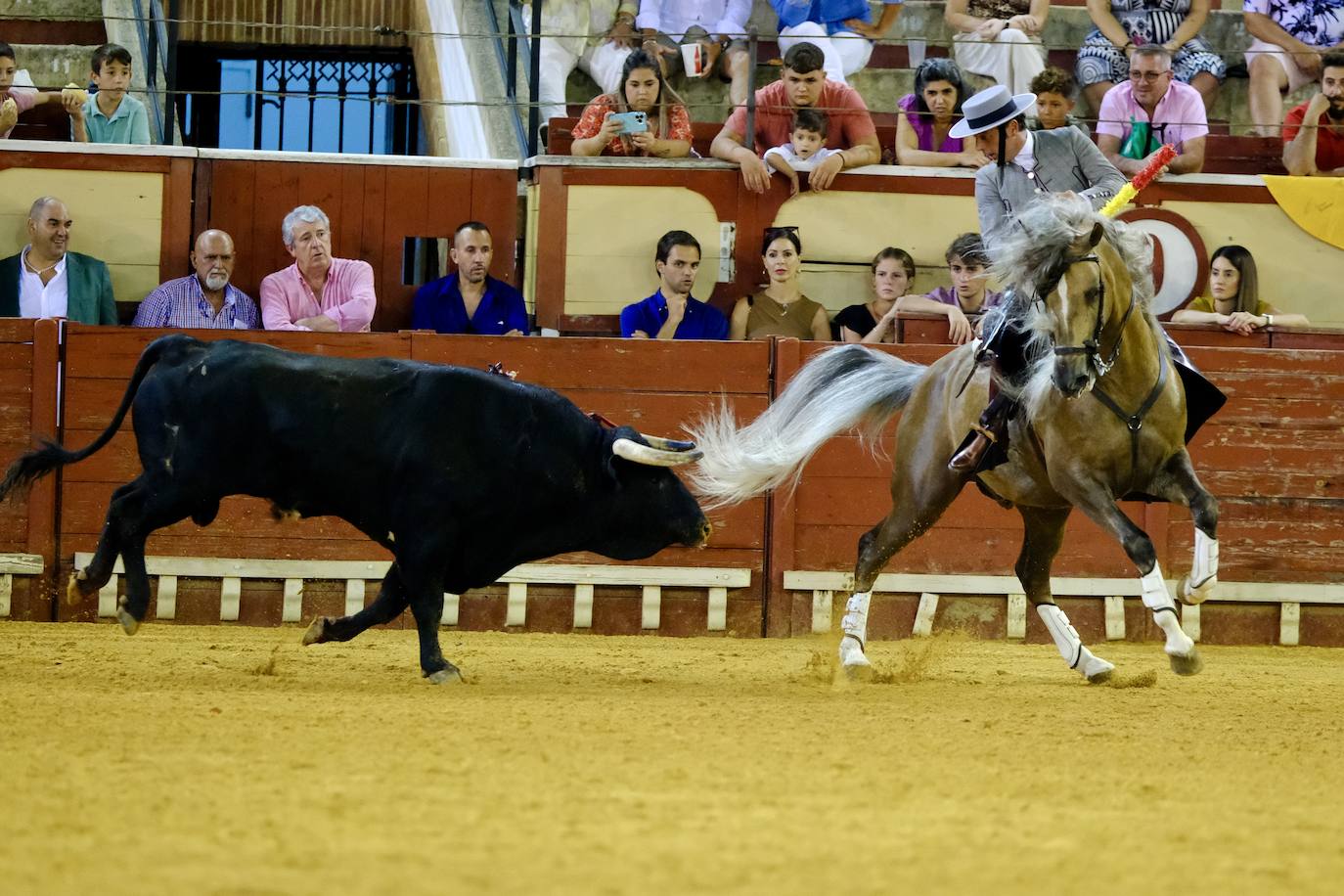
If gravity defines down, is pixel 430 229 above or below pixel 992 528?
above

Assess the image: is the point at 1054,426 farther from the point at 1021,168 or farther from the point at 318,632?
the point at 318,632

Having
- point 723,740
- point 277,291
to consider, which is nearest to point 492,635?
point 277,291

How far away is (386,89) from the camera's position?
12.9 m

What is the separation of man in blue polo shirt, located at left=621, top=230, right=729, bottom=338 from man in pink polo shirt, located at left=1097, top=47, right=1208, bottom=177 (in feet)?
8.23

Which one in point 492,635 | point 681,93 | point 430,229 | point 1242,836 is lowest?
point 492,635

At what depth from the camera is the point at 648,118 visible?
32.2ft

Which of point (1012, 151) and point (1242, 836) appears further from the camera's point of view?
point (1012, 151)

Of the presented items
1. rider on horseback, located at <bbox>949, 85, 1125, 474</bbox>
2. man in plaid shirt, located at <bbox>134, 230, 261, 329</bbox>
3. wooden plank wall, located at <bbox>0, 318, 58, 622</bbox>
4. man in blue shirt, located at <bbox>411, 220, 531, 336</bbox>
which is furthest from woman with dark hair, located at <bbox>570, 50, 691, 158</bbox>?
wooden plank wall, located at <bbox>0, 318, 58, 622</bbox>

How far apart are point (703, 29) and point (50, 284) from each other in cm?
408

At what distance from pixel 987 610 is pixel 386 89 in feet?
21.4

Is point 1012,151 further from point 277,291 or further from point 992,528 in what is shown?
point 277,291

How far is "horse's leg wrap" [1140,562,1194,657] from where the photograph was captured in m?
5.79

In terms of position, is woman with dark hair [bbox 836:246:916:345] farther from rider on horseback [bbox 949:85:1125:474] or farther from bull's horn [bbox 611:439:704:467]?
bull's horn [bbox 611:439:704:467]

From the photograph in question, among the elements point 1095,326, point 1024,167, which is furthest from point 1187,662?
point 1024,167
